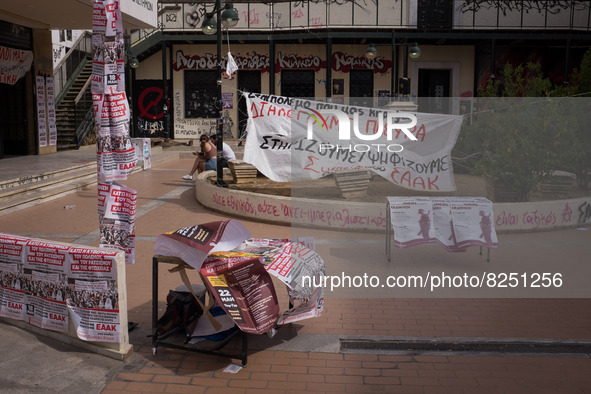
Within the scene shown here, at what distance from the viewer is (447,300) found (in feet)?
21.5

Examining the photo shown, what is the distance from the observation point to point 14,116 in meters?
19.0

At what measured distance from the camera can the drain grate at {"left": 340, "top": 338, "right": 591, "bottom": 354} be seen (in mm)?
5191

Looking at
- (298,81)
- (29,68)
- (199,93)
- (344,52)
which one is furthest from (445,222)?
(199,93)

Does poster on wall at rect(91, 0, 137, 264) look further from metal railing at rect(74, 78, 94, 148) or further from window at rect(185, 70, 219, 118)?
window at rect(185, 70, 219, 118)

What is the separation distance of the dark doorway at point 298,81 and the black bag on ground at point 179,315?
80.3ft

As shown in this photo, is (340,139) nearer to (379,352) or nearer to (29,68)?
(379,352)

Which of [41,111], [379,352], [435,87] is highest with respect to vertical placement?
[435,87]

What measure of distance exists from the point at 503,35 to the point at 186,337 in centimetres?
2389

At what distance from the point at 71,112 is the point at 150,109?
705 centimetres

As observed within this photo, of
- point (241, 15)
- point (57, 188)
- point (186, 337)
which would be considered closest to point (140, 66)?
point (241, 15)

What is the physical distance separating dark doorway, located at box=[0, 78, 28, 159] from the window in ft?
36.0

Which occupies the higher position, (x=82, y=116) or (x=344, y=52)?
(x=344, y=52)

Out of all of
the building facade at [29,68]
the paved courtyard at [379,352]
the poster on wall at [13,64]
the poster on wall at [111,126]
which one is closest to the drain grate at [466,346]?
the paved courtyard at [379,352]

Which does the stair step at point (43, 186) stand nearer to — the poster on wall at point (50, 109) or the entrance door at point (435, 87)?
the poster on wall at point (50, 109)
